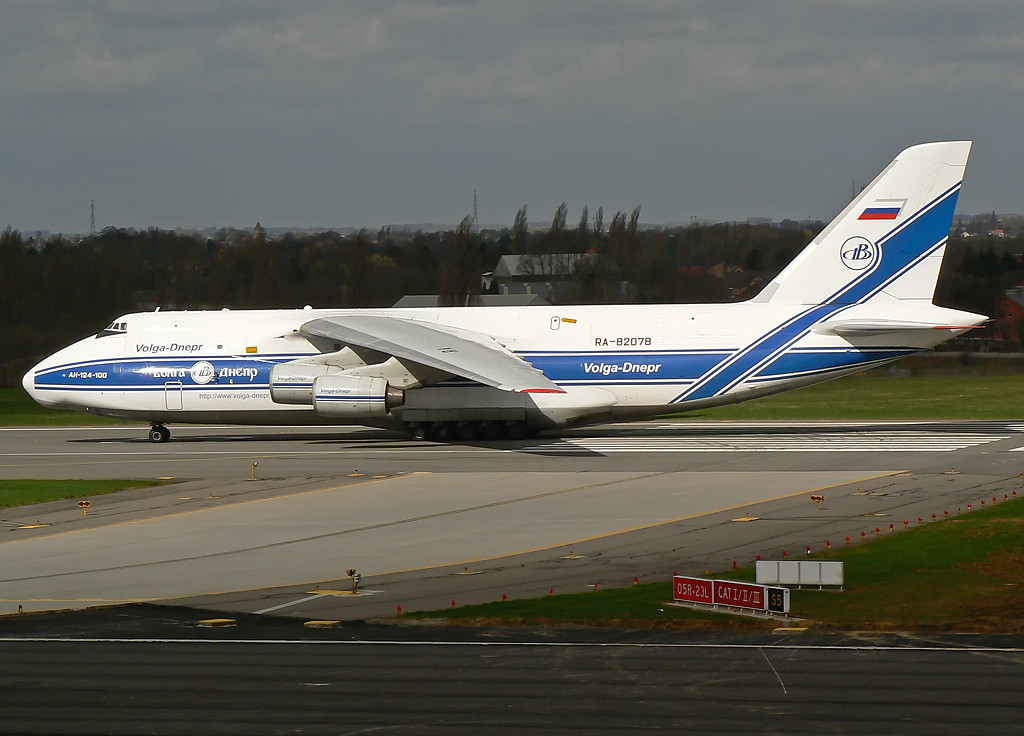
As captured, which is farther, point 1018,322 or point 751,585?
point 1018,322

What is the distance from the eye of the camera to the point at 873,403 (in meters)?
47.4

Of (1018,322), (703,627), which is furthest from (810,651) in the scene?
(1018,322)

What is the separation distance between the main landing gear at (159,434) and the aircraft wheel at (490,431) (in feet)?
36.7

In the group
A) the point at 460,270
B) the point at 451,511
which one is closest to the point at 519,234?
the point at 460,270

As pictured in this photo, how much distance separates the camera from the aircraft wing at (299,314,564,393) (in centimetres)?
2759

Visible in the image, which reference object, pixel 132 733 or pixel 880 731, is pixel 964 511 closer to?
pixel 880 731

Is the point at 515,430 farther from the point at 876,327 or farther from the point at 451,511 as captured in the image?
the point at 451,511

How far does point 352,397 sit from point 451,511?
1096 centimetres

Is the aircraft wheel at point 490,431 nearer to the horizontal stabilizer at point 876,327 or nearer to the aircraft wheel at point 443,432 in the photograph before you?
the aircraft wheel at point 443,432

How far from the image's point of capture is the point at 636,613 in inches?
543

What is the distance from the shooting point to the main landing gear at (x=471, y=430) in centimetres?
3512

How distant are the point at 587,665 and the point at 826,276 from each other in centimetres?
2472

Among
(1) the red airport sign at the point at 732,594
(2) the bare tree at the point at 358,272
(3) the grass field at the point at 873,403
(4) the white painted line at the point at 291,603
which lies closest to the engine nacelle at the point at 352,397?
(3) the grass field at the point at 873,403

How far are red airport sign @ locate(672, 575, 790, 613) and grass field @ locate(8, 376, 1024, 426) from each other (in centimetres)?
2944
